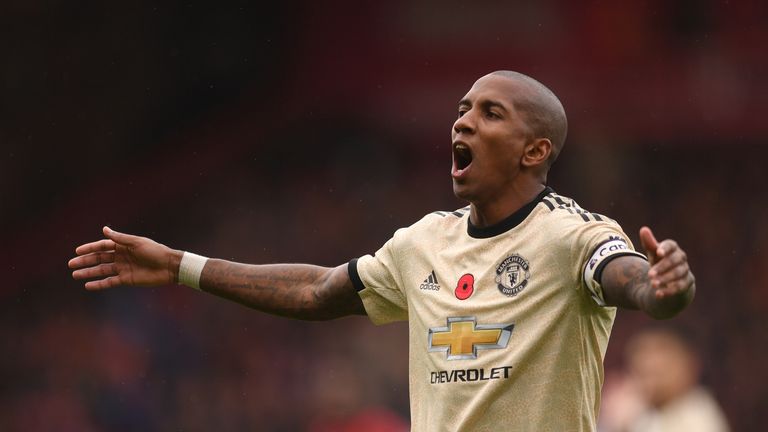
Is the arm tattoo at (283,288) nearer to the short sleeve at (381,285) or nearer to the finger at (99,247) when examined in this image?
the short sleeve at (381,285)

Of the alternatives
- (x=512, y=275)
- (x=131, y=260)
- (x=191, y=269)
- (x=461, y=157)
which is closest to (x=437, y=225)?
(x=461, y=157)

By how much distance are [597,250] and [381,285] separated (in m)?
0.97

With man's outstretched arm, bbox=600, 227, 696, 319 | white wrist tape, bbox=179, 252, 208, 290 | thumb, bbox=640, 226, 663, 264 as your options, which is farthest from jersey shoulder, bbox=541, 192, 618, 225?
white wrist tape, bbox=179, 252, 208, 290

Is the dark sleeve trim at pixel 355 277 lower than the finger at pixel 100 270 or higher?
lower

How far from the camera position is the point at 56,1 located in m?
17.2

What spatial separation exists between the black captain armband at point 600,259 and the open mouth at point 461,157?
0.65 metres

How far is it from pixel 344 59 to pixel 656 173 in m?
3.44

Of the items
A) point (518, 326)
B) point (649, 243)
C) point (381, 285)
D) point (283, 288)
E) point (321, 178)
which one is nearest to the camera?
point (649, 243)

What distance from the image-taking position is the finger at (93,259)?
5191 millimetres

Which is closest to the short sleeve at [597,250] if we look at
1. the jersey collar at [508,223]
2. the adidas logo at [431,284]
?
the jersey collar at [508,223]

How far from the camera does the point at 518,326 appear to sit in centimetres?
447

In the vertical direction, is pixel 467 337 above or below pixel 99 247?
below

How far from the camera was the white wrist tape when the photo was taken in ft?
17.5

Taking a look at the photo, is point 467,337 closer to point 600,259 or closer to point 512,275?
point 512,275
